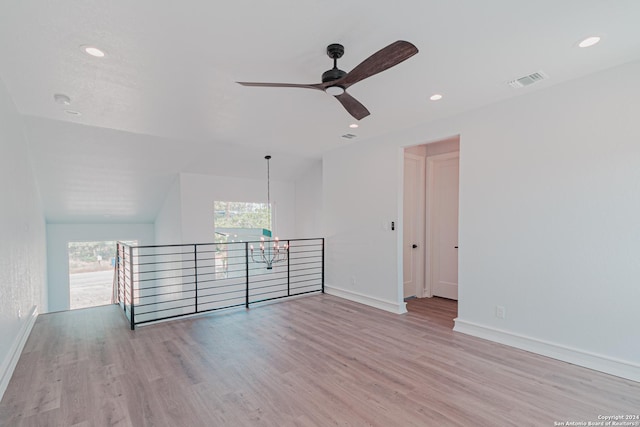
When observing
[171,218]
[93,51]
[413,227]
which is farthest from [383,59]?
[171,218]

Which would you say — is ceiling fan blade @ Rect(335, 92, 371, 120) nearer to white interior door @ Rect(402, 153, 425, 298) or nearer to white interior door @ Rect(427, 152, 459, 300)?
white interior door @ Rect(402, 153, 425, 298)

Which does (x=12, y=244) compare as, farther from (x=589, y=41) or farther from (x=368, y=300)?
(x=589, y=41)

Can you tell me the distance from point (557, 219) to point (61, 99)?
5.30 meters

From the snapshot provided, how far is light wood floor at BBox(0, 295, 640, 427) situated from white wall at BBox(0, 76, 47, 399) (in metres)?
0.23

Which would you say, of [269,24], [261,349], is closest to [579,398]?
[261,349]

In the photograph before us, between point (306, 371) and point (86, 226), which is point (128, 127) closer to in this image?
point (306, 371)

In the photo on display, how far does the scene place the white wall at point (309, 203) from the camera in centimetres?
686

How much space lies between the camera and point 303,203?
7.39 m

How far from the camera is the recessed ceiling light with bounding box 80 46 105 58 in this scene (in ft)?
7.50

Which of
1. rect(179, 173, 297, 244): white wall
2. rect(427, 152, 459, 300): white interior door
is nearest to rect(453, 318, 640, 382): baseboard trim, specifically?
rect(427, 152, 459, 300): white interior door

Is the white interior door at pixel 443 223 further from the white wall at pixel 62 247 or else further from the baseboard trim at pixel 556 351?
the white wall at pixel 62 247

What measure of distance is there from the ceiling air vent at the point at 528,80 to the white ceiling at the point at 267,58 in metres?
0.07

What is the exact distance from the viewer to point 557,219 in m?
2.99

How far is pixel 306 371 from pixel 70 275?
8.28 meters
